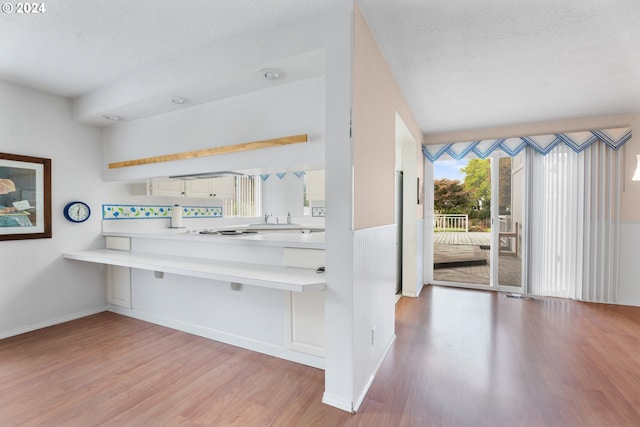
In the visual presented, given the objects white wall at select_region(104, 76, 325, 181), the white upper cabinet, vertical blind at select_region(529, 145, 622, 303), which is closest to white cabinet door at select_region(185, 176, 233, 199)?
the white upper cabinet

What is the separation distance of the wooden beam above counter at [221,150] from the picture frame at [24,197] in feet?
2.25

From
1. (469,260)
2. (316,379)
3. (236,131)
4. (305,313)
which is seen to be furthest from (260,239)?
(469,260)

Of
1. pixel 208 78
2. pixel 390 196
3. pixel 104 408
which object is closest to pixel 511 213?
pixel 390 196

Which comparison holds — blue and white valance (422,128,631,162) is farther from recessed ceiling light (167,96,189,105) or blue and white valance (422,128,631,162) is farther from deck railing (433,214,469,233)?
→ recessed ceiling light (167,96,189,105)

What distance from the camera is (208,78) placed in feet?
7.23

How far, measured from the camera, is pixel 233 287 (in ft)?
8.23

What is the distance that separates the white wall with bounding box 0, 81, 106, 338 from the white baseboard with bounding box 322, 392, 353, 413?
3113 mm

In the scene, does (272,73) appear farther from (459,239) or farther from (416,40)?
(459,239)

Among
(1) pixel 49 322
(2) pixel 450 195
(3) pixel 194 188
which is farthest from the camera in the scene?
(2) pixel 450 195

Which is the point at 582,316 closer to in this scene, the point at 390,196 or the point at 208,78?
the point at 390,196

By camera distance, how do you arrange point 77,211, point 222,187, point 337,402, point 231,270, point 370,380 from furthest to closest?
point 222,187
point 77,211
point 231,270
point 370,380
point 337,402

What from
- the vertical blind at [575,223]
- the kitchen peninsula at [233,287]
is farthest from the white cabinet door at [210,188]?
the vertical blind at [575,223]

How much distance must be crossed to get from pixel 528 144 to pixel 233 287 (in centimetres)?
427

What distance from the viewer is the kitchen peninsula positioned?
2.18m
